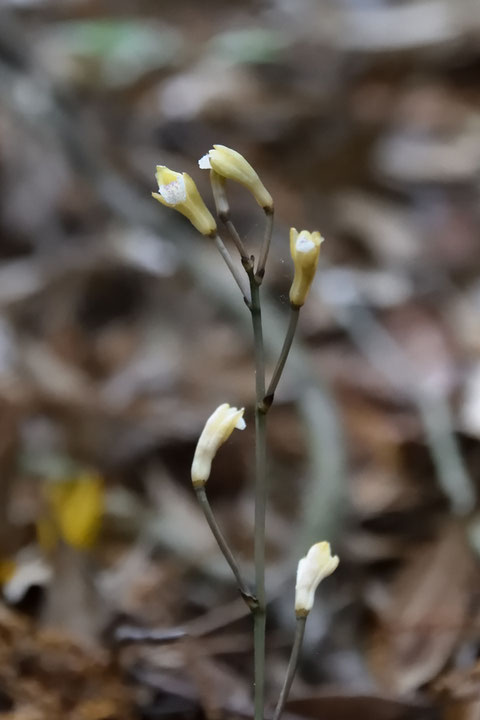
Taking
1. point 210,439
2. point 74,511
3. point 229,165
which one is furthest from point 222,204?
point 74,511

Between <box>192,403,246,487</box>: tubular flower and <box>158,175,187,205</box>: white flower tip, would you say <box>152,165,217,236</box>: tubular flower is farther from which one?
<box>192,403,246,487</box>: tubular flower

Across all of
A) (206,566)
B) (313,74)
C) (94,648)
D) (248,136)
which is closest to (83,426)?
(206,566)

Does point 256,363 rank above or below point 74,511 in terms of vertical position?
below

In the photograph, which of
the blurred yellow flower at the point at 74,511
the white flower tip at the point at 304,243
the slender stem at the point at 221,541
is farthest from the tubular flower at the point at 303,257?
the blurred yellow flower at the point at 74,511

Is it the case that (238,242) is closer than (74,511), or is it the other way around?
(238,242)

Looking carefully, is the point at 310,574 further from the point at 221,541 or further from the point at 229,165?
the point at 229,165

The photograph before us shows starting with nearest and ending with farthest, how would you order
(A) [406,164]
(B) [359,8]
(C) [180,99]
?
(A) [406,164] < (C) [180,99] < (B) [359,8]

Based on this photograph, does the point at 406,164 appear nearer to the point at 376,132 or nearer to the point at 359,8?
the point at 376,132

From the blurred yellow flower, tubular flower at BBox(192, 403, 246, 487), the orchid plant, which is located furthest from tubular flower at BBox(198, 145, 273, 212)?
the blurred yellow flower
